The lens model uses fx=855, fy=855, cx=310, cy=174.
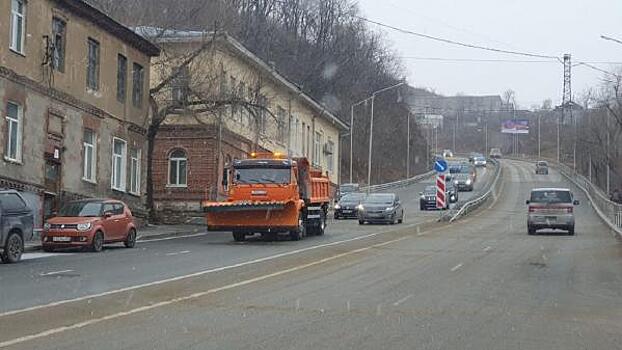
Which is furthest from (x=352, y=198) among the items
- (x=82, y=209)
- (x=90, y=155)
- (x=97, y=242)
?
(x=97, y=242)

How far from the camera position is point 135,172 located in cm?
4003

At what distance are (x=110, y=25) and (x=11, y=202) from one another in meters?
16.5

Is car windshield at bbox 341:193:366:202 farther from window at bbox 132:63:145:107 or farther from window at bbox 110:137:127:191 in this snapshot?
window at bbox 110:137:127:191

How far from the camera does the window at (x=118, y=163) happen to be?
37.5 metres

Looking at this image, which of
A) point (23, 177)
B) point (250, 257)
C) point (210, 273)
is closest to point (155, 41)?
point (23, 177)

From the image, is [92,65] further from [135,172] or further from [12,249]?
[12,249]

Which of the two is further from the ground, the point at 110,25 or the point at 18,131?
the point at 110,25

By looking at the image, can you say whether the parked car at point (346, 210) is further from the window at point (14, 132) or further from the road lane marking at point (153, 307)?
the road lane marking at point (153, 307)

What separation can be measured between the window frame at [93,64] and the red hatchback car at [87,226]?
997 cm

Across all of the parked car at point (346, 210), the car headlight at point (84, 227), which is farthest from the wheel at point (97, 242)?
the parked car at point (346, 210)

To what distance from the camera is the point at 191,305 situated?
12.7 meters

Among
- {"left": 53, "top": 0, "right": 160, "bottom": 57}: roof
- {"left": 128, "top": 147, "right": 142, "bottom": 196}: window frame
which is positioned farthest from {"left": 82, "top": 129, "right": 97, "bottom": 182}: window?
{"left": 53, "top": 0, "right": 160, "bottom": 57}: roof

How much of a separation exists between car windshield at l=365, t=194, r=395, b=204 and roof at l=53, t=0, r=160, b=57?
1313 cm

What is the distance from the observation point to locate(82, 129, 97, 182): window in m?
34.6
